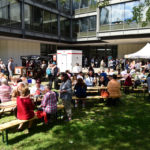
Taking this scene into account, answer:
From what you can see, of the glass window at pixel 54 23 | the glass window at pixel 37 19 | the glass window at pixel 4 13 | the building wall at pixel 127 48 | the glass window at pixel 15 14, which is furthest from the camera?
the glass window at pixel 54 23

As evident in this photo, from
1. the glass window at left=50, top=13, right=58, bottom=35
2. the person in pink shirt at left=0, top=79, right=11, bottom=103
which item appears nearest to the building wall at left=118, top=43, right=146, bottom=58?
the glass window at left=50, top=13, right=58, bottom=35

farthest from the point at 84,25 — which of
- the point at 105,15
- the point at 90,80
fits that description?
the point at 90,80

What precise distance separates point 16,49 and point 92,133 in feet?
69.4

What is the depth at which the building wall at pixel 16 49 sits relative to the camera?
867 inches

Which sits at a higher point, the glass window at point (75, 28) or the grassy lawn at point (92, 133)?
the glass window at point (75, 28)

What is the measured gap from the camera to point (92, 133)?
4941 mm

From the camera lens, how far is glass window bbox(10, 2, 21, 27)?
20131 mm

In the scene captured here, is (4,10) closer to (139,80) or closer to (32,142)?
(139,80)

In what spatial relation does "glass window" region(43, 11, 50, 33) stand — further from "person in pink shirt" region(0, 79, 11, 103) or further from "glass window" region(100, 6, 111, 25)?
"person in pink shirt" region(0, 79, 11, 103)

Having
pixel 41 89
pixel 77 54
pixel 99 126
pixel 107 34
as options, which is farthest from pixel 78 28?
pixel 99 126

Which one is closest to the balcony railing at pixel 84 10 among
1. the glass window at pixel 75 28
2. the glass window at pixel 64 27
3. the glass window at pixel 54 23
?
the glass window at pixel 75 28

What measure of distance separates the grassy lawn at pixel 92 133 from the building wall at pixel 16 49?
17.5m

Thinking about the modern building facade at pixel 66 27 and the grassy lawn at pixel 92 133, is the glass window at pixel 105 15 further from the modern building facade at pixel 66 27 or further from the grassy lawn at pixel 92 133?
the grassy lawn at pixel 92 133

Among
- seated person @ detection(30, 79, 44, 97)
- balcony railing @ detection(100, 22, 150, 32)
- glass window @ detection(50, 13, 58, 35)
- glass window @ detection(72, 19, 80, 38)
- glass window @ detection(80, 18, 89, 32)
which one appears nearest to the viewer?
seated person @ detection(30, 79, 44, 97)
